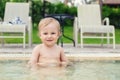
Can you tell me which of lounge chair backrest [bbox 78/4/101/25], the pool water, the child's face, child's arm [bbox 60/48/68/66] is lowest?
the pool water

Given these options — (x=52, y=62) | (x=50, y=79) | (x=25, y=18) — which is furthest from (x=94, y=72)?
(x=25, y=18)

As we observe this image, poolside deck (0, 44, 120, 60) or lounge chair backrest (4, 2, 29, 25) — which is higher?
lounge chair backrest (4, 2, 29, 25)

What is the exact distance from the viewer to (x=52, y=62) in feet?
18.2

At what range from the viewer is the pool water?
465cm

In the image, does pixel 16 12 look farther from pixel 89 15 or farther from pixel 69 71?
pixel 69 71

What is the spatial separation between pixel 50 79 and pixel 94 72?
3.41ft

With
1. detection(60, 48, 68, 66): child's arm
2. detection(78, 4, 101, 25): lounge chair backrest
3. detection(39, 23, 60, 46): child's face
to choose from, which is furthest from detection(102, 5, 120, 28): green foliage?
detection(39, 23, 60, 46): child's face

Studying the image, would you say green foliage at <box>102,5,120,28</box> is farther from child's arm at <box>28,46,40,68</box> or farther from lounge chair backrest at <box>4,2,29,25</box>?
child's arm at <box>28,46,40,68</box>

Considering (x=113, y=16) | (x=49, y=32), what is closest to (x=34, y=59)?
(x=49, y=32)

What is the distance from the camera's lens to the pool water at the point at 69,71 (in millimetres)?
4648

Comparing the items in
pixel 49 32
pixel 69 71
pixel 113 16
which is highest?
pixel 113 16

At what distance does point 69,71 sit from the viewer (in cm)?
531

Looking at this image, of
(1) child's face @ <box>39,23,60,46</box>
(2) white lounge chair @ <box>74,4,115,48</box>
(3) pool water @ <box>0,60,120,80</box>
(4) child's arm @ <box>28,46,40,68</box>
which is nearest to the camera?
(3) pool water @ <box>0,60,120,80</box>

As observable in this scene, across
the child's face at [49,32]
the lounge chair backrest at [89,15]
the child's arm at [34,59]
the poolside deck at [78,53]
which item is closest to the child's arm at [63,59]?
the child's arm at [34,59]
